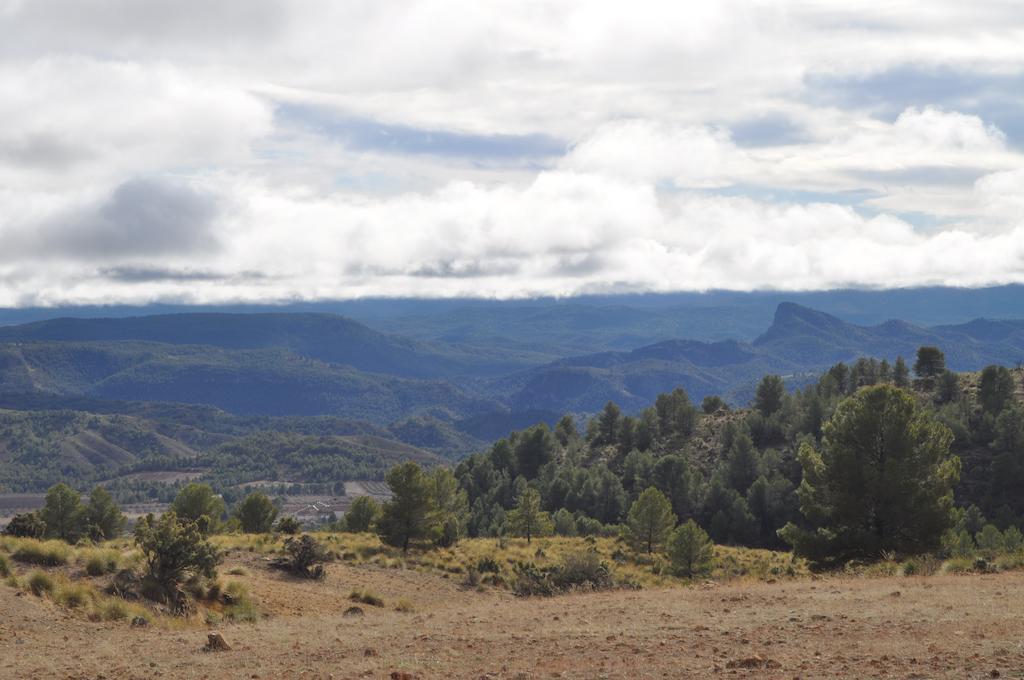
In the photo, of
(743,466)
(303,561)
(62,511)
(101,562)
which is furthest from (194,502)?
(743,466)

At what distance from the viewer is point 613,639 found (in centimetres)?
1991

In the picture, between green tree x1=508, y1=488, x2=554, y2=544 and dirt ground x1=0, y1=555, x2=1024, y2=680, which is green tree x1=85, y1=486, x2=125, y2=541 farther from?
dirt ground x1=0, y1=555, x2=1024, y2=680

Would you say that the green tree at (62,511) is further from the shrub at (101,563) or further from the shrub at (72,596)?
the shrub at (72,596)

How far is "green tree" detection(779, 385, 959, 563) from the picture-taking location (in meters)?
35.4

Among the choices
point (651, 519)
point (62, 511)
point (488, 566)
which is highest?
point (488, 566)

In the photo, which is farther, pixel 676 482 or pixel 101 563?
pixel 676 482

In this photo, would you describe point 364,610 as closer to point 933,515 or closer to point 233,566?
point 233,566

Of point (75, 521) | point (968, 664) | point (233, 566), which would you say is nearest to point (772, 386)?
point (75, 521)

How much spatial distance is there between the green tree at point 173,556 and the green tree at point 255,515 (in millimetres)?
→ 37726

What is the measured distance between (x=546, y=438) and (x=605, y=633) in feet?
440

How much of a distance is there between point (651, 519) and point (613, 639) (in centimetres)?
4359

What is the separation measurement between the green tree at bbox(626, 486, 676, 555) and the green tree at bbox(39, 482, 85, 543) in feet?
136

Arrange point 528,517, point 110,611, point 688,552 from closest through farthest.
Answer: point 110,611 < point 688,552 < point 528,517

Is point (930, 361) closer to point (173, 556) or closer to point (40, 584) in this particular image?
point (173, 556)
